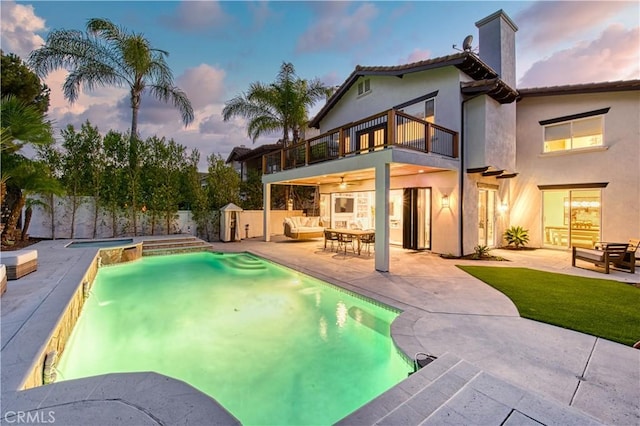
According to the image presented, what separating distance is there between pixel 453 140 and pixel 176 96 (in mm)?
13884

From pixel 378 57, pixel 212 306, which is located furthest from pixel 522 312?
pixel 378 57

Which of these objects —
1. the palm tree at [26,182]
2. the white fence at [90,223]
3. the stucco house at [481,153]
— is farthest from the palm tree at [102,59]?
the stucco house at [481,153]

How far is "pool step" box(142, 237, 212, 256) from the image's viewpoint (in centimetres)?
1161

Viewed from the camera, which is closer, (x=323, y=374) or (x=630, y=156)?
(x=323, y=374)

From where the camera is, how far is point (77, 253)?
29.7 feet

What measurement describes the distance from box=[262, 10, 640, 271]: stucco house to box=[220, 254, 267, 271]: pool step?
3875 mm

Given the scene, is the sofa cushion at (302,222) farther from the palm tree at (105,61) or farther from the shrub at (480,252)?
the palm tree at (105,61)

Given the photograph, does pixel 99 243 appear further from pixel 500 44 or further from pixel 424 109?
pixel 500 44

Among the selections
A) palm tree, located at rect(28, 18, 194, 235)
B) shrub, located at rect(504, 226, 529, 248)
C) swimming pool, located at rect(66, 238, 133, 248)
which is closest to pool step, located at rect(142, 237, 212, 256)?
swimming pool, located at rect(66, 238, 133, 248)

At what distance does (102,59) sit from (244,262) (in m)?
12.2

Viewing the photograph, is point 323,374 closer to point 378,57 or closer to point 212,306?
point 212,306

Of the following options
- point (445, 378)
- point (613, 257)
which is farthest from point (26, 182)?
point (613, 257)

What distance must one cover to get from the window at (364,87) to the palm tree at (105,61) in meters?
10.1

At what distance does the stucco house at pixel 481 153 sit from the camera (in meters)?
9.70
